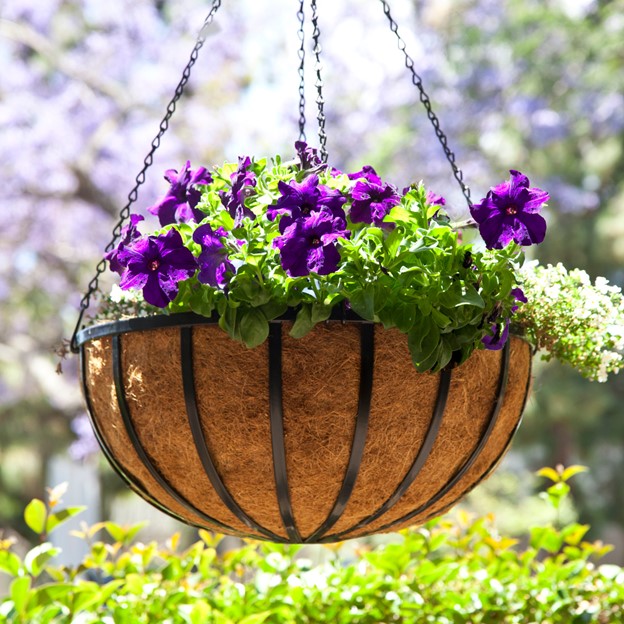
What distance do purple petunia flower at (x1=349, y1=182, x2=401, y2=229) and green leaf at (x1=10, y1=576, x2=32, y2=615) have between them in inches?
34.5

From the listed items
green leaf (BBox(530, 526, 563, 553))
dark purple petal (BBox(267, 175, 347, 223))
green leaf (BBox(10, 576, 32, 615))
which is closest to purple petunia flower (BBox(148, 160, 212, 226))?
dark purple petal (BBox(267, 175, 347, 223))

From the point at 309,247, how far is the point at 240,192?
187 millimetres

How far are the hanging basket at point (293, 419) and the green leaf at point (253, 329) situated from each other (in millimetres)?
25

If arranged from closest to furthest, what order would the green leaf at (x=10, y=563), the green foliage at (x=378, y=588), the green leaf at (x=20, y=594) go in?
the green leaf at (x=20, y=594) → the green leaf at (x=10, y=563) → the green foliage at (x=378, y=588)

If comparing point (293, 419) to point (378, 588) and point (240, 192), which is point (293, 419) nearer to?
point (240, 192)

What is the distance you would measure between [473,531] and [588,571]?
282 millimetres

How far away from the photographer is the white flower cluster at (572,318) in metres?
1.24

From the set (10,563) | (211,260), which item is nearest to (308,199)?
(211,260)

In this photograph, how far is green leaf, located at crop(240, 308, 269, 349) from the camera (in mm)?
963

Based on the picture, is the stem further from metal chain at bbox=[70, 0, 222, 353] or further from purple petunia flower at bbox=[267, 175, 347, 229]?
metal chain at bbox=[70, 0, 222, 353]

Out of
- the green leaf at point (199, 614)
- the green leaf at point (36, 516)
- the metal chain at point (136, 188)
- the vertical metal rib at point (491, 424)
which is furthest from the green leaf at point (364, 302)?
the green leaf at point (36, 516)

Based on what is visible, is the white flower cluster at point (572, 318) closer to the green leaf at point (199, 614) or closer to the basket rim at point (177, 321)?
the basket rim at point (177, 321)

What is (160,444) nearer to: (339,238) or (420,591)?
(339,238)

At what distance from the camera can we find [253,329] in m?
0.96
